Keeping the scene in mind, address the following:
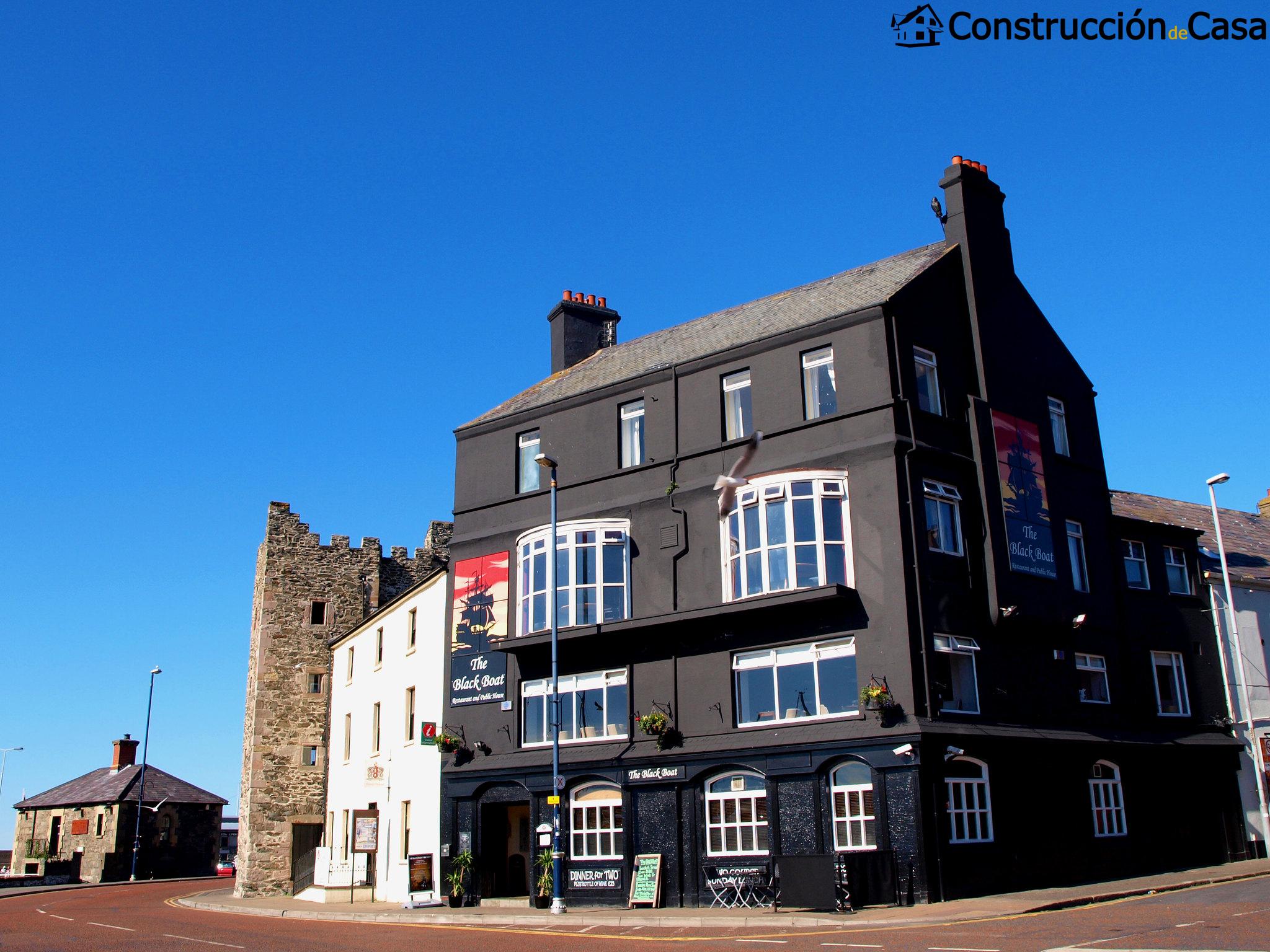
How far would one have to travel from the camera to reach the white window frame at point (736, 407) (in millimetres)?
26141

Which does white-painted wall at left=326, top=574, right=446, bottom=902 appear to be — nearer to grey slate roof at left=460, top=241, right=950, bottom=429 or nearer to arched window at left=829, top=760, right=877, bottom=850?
grey slate roof at left=460, top=241, right=950, bottom=429

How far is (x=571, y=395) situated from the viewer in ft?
97.2

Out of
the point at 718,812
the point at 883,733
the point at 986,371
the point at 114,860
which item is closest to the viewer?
the point at 883,733

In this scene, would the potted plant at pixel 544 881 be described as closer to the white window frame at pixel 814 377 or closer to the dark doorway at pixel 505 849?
the dark doorway at pixel 505 849

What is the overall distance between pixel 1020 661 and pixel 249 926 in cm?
1782

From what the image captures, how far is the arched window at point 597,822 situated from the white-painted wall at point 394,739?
435 centimetres

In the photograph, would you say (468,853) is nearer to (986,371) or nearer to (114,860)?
(986,371)

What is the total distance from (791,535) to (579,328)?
13.7 metres

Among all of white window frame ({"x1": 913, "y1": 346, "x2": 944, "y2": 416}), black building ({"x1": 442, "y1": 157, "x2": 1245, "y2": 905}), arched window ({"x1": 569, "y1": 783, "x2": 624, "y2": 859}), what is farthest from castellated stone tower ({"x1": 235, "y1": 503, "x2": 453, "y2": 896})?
white window frame ({"x1": 913, "y1": 346, "x2": 944, "y2": 416})

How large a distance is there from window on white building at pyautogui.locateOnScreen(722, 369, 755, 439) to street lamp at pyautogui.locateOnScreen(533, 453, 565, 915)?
428 cm

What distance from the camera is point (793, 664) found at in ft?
78.1

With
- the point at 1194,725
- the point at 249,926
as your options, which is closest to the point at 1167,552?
the point at 1194,725

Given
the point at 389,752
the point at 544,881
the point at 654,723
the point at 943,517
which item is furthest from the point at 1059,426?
the point at 389,752

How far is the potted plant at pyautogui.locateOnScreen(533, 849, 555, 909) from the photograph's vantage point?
83.7 ft
